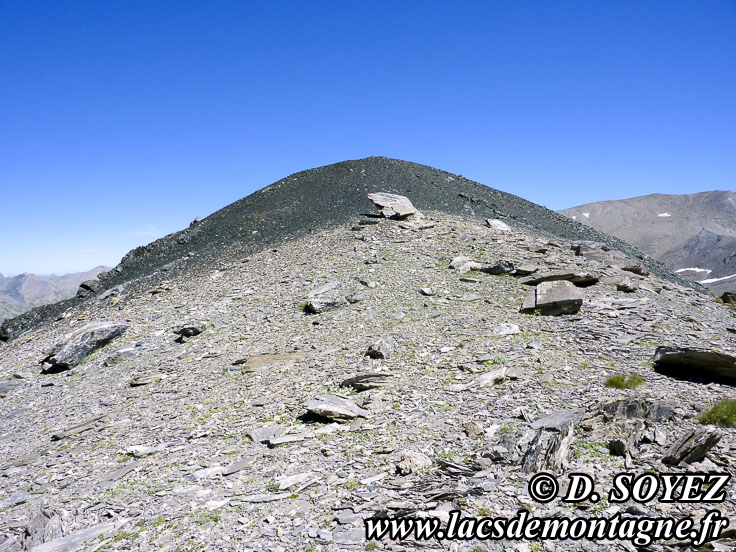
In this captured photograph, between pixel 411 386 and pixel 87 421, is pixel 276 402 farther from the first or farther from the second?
pixel 87 421

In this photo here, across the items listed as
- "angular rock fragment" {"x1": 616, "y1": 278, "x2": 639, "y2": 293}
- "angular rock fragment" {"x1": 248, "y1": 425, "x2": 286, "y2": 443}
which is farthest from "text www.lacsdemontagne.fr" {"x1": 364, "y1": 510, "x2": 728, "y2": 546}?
"angular rock fragment" {"x1": 616, "y1": 278, "x2": 639, "y2": 293}

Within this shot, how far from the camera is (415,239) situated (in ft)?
67.7

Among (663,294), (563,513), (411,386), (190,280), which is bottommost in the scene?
(563,513)

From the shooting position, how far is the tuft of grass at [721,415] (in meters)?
6.91

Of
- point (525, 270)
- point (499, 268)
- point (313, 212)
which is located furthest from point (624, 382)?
point (313, 212)

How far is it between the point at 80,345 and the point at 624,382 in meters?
16.7

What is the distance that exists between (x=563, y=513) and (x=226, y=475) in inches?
198

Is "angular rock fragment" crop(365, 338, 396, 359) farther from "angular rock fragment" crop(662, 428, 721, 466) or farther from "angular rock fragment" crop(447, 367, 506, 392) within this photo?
"angular rock fragment" crop(662, 428, 721, 466)

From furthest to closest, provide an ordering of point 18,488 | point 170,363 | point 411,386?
1. point 170,363
2. point 411,386
3. point 18,488

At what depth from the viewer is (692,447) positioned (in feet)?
20.1

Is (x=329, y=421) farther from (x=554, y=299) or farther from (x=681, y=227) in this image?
(x=681, y=227)

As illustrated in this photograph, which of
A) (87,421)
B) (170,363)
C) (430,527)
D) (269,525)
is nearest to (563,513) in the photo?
(430,527)

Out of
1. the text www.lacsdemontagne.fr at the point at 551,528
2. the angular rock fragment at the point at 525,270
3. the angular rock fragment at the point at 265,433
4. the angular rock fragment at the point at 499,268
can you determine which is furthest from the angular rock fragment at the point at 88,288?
the text www.lacsdemontagne.fr at the point at 551,528

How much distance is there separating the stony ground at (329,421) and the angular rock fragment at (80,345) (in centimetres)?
44
